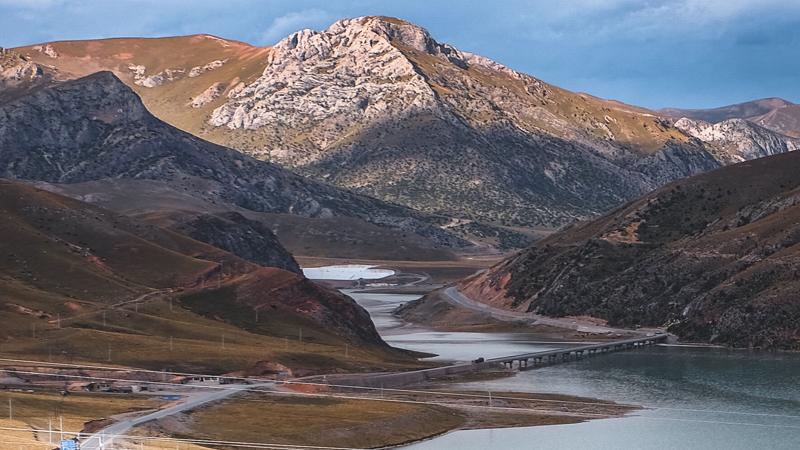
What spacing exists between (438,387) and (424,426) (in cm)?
3217

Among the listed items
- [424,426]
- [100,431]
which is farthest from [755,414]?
[100,431]

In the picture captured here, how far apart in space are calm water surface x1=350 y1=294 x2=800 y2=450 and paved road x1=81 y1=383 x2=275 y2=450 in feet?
78.8

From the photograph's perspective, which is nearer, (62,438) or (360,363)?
(62,438)

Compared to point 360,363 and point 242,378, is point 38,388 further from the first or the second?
point 360,363

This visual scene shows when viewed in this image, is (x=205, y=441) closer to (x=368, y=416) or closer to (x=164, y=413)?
(x=164, y=413)

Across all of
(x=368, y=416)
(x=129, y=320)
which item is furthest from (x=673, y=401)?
(x=129, y=320)

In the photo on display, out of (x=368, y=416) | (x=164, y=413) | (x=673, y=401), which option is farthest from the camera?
(x=673, y=401)

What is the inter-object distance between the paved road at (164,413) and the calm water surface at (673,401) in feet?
78.8

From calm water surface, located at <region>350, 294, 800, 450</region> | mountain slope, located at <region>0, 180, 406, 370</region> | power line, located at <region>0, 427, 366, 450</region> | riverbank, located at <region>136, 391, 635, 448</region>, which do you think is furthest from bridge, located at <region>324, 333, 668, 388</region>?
power line, located at <region>0, 427, 366, 450</region>

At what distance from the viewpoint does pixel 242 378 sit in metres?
145

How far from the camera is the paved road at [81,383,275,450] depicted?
8925 centimetres

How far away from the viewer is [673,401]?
145250 millimetres

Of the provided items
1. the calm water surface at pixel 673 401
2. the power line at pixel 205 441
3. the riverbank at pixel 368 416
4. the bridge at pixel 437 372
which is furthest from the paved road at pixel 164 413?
the calm water surface at pixel 673 401

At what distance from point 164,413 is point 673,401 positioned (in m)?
66.9
